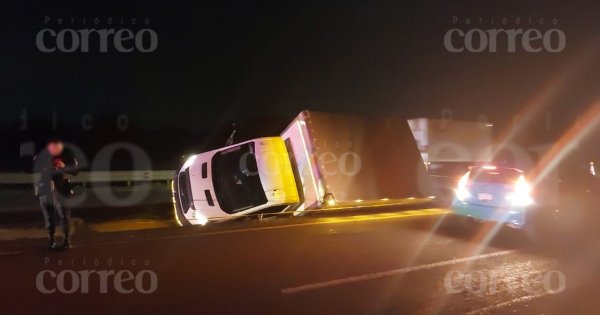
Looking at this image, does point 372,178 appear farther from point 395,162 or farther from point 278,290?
point 278,290

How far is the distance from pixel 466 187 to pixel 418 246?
2479 mm

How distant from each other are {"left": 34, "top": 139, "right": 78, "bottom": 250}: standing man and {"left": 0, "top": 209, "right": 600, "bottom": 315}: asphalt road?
0.41 meters

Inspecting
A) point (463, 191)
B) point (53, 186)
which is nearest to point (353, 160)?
point (463, 191)

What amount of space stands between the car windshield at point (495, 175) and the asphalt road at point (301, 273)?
106cm

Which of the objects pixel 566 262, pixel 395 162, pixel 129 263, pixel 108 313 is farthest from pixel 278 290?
pixel 395 162

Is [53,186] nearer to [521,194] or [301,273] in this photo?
[301,273]

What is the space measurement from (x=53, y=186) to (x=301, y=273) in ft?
11.9

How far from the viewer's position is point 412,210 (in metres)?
14.1

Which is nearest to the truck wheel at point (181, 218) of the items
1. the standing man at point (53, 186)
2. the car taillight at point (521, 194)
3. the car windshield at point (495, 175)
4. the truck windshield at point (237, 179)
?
the truck windshield at point (237, 179)

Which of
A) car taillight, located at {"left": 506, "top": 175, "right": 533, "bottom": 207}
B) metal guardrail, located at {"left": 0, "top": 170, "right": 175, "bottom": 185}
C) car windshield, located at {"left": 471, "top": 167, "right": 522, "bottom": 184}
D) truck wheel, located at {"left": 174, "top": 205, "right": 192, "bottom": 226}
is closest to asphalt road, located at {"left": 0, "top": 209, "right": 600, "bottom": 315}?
car taillight, located at {"left": 506, "top": 175, "right": 533, "bottom": 207}

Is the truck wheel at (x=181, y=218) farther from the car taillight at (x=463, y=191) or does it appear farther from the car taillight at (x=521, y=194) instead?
the car taillight at (x=521, y=194)

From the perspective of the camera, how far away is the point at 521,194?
392 inches

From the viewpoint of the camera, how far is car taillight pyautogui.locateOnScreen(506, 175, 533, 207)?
9.94 meters

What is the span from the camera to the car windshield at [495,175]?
10.2 metres
